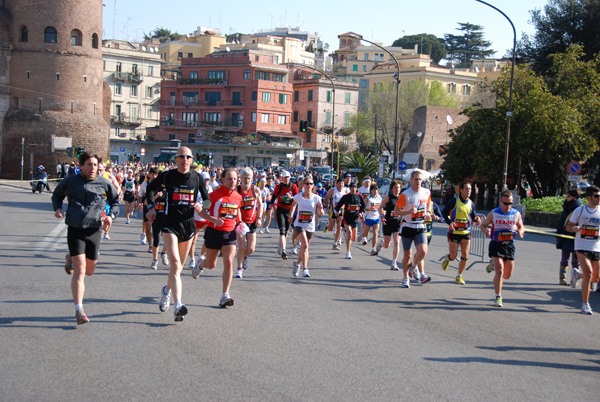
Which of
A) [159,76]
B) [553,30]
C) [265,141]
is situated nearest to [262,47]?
[159,76]

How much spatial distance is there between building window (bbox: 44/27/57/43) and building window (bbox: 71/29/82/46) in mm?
1448

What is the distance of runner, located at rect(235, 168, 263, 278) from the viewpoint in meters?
10.8

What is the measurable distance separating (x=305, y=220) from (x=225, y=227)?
12.4 feet

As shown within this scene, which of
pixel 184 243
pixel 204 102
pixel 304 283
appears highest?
pixel 204 102

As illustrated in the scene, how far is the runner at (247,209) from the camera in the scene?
35.3 ft

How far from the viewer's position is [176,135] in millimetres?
90250

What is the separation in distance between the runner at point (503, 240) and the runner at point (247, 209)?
367 cm

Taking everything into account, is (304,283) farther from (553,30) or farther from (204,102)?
(204,102)

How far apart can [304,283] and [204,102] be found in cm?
8141

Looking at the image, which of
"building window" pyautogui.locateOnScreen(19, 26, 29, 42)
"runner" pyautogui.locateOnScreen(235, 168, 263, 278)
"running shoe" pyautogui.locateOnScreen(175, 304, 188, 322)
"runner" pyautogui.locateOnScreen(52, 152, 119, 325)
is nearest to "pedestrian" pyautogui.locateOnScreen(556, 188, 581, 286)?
"runner" pyautogui.locateOnScreen(235, 168, 263, 278)

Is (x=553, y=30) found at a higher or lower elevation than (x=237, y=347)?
higher

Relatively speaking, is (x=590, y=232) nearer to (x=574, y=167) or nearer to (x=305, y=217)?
(x=305, y=217)

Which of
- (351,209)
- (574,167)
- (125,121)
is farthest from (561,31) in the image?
(125,121)

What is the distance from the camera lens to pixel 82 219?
24.3ft
